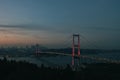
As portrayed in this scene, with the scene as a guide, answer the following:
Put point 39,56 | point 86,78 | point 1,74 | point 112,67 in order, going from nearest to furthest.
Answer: point 86,78, point 1,74, point 112,67, point 39,56

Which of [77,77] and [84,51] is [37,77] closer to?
[77,77]

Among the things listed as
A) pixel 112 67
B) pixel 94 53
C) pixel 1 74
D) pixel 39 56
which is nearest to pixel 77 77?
pixel 1 74

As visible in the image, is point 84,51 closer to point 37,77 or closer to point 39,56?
point 39,56

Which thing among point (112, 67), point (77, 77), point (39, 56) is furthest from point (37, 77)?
point (39, 56)

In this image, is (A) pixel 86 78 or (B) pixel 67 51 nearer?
(A) pixel 86 78

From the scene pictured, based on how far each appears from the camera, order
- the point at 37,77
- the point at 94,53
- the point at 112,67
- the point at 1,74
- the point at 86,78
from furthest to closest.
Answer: the point at 94,53
the point at 112,67
the point at 1,74
the point at 86,78
the point at 37,77

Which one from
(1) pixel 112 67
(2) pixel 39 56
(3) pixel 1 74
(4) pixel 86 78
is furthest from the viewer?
(2) pixel 39 56

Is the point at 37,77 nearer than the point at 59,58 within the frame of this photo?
Yes

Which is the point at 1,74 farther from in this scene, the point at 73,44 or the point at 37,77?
the point at 73,44

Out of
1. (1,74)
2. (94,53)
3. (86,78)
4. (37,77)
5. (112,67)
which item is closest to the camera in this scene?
(37,77)
